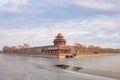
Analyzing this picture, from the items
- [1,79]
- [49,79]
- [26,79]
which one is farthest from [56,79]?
[1,79]

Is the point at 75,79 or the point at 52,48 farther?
the point at 52,48

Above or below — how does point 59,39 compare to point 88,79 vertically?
above

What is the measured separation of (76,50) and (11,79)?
16622cm

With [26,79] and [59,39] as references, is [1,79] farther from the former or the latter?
[59,39]

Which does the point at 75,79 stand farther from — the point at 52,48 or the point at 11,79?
the point at 52,48

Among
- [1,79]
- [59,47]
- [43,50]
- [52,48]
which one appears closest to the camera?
[1,79]

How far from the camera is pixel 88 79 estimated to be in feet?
114

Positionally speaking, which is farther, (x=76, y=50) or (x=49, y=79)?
(x=76, y=50)

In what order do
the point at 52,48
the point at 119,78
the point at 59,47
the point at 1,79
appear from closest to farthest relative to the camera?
the point at 1,79
the point at 119,78
the point at 59,47
the point at 52,48

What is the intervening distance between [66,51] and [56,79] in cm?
12382

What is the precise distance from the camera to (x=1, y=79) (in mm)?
32906

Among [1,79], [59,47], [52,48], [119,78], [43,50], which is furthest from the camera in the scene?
[43,50]

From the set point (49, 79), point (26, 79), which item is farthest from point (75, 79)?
point (26, 79)

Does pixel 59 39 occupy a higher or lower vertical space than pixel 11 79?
higher
